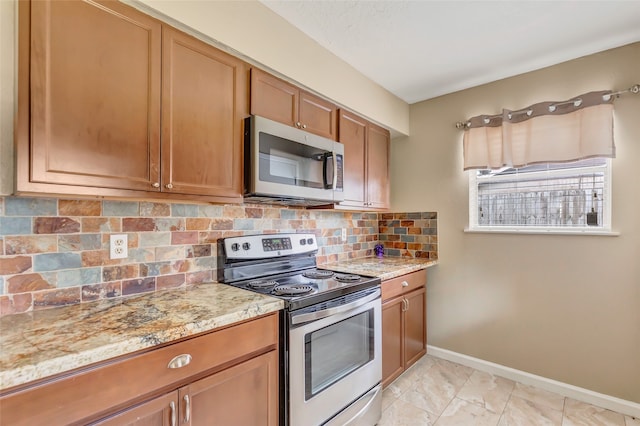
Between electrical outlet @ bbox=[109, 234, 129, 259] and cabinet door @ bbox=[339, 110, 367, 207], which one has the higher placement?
cabinet door @ bbox=[339, 110, 367, 207]

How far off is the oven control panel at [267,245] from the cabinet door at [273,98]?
29.7 inches

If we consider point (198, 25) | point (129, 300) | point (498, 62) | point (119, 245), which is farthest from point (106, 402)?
point (498, 62)

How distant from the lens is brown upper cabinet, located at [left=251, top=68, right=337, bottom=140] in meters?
1.72

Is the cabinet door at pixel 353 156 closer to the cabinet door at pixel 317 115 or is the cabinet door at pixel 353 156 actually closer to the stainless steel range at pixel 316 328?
the cabinet door at pixel 317 115

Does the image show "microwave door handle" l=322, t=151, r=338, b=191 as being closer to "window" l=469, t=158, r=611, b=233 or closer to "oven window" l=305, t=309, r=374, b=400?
"oven window" l=305, t=309, r=374, b=400

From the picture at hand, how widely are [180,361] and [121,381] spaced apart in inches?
6.9

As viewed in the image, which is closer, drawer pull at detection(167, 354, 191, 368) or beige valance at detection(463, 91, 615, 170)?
drawer pull at detection(167, 354, 191, 368)

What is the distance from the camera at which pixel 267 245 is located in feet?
6.65

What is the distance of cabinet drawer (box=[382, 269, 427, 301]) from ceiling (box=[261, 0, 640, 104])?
1.64 m

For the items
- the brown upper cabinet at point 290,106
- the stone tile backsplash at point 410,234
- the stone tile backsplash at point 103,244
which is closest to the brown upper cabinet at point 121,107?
the brown upper cabinet at point 290,106

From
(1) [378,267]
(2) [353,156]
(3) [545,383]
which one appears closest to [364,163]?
(2) [353,156]

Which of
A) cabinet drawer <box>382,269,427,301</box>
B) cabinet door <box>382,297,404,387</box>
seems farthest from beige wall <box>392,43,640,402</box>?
cabinet door <box>382,297,404,387</box>

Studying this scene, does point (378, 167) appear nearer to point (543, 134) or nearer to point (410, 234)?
point (410, 234)

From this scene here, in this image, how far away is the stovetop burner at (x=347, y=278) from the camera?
1914 millimetres
